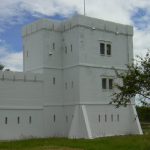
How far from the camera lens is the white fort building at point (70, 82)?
115ft

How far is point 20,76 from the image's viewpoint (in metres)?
34.5

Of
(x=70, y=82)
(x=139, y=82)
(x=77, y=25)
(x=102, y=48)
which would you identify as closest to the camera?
(x=139, y=82)

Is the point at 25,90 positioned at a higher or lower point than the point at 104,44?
lower

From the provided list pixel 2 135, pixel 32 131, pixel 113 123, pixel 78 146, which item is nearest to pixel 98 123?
pixel 113 123

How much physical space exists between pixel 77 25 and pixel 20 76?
728cm

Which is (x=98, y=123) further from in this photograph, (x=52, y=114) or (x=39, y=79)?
(x=39, y=79)

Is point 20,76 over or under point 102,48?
under

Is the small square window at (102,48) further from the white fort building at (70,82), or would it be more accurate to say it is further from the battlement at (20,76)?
the battlement at (20,76)

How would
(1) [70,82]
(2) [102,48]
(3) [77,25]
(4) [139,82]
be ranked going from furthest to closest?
(2) [102,48], (1) [70,82], (3) [77,25], (4) [139,82]

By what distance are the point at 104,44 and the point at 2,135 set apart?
13.4 meters

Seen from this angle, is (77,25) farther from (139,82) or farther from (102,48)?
(139,82)

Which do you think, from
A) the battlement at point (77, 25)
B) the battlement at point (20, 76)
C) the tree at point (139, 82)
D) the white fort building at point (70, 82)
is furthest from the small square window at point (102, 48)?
the tree at point (139, 82)

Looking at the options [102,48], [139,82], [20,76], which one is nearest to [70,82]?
[102,48]

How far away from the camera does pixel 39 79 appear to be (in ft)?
119
